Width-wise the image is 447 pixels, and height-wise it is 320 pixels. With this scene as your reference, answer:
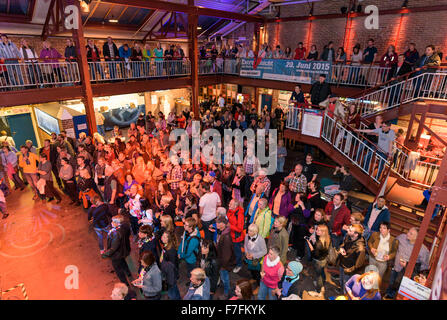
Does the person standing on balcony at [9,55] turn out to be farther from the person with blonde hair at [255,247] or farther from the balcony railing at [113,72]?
the person with blonde hair at [255,247]

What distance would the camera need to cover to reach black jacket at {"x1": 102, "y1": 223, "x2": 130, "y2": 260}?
15.7ft

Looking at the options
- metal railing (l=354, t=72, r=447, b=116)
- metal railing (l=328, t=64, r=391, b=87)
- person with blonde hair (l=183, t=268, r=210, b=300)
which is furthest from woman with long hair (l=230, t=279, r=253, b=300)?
metal railing (l=328, t=64, r=391, b=87)

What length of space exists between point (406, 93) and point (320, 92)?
2.79 m

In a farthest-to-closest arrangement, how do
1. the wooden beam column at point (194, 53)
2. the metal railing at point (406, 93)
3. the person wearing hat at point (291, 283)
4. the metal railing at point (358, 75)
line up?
the wooden beam column at point (194, 53) < the metal railing at point (358, 75) < the metal railing at point (406, 93) < the person wearing hat at point (291, 283)

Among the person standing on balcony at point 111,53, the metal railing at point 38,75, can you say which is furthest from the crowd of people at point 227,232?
the person standing on balcony at point 111,53

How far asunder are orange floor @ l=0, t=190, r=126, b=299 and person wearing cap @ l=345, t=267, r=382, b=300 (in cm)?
462

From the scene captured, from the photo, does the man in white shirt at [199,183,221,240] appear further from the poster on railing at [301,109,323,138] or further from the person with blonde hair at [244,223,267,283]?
the poster on railing at [301,109,323,138]

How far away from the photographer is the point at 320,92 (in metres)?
8.80

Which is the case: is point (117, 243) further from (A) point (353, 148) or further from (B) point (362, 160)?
(B) point (362, 160)

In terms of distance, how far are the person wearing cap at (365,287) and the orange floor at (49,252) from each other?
15.1 feet

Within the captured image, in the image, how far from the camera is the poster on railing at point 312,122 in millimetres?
8492

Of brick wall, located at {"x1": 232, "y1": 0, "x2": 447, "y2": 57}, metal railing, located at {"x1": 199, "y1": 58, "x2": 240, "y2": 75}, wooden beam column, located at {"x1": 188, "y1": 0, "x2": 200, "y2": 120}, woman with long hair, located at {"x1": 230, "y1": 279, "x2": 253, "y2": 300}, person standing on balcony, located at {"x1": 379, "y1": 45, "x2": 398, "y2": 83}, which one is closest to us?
woman with long hair, located at {"x1": 230, "y1": 279, "x2": 253, "y2": 300}

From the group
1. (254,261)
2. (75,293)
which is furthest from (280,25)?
(75,293)

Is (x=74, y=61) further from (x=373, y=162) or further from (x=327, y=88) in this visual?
(x=373, y=162)
